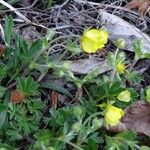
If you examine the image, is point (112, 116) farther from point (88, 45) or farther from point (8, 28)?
point (8, 28)

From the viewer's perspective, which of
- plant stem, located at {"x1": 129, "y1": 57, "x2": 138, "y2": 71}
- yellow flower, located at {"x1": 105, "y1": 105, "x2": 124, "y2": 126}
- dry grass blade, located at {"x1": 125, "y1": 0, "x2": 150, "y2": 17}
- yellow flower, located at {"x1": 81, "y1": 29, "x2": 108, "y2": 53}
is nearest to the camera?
yellow flower, located at {"x1": 105, "y1": 105, "x2": 124, "y2": 126}

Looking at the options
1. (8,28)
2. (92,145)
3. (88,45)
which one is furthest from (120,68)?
(8,28)

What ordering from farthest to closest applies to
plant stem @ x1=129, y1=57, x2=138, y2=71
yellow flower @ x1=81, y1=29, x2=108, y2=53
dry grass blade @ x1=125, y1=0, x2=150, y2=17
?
dry grass blade @ x1=125, y1=0, x2=150, y2=17 → plant stem @ x1=129, y1=57, x2=138, y2=71 → yellow flower @ x1=81, y1=29, x2=108, y2=53

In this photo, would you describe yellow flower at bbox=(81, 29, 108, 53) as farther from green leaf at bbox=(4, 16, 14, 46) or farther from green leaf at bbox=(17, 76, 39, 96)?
green leaf at bbox=(4, 16, 14, 46)

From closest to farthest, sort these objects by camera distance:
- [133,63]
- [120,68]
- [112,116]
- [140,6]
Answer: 1. [112,116]
2. [120,68]
3. [133,63]
4. [140,6]

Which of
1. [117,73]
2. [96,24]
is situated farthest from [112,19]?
[117,73]

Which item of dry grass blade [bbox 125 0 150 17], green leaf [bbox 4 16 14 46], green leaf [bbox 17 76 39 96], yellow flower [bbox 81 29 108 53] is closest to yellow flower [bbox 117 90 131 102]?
yellow flower [bbox 81 29 108 53]

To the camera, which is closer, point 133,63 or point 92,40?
point 92,40
